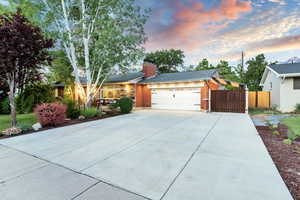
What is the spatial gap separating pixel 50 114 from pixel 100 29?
6.20 metres

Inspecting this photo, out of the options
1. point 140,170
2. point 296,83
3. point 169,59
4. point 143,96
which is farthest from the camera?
point 169,59

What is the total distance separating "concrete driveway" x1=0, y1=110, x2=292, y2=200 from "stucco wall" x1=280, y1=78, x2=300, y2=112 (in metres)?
8.71

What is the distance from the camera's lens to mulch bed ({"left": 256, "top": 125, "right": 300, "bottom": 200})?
7.52 ft

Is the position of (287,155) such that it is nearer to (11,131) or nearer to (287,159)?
(287,159)

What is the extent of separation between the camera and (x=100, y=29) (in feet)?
31.6

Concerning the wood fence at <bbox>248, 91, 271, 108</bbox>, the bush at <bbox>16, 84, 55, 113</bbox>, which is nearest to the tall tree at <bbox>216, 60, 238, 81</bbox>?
the wood fence at <bbox>248, 91, 271, 108</bbox>

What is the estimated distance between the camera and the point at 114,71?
10633mm

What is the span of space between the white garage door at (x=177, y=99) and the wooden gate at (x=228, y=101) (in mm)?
1151

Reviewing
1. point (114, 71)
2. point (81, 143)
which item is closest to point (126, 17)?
point (114, 71)

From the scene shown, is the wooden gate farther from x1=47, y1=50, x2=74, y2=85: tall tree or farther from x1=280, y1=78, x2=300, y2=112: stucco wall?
x1=47, y1=50, x2=74, y2=85: tall tree

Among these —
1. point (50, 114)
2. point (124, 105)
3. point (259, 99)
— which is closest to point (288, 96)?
point (259, 99)

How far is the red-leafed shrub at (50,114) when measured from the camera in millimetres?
6571

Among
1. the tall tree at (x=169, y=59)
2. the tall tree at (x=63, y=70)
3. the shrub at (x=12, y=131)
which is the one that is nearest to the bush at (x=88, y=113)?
the shrub at (x=12, y=131)

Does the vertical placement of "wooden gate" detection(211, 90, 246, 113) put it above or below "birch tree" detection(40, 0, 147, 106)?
below
